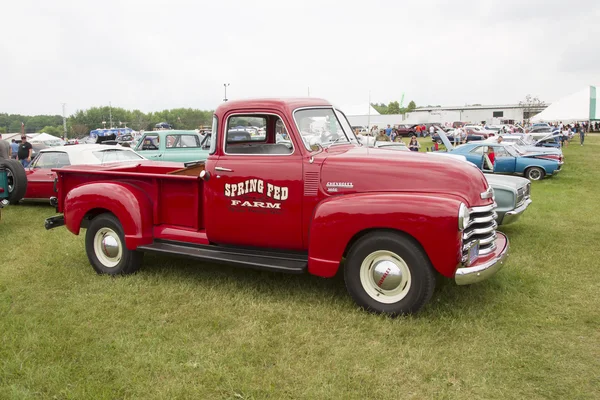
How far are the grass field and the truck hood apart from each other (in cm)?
118

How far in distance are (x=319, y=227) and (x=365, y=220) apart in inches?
18.2

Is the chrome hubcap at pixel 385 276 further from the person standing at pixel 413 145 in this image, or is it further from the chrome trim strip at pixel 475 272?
the person standing at pixel 413 145

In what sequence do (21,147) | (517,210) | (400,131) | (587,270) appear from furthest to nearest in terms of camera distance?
(400,131) < (21,147) < (517,210) < (587,270)

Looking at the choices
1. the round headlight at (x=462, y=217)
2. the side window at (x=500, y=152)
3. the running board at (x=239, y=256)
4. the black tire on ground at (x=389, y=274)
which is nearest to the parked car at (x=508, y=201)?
the running board at (x=239, y=256)

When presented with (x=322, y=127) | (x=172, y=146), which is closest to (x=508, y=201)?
(x=322, y=127)

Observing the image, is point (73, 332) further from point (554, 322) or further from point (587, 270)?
point (587, 270)

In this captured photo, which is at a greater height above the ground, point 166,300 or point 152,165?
point 152,165

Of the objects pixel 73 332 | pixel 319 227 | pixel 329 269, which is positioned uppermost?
pixel 319 227

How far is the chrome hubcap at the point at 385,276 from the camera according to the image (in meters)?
4.45

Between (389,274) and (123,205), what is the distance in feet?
10.3

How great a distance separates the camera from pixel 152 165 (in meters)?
7.20

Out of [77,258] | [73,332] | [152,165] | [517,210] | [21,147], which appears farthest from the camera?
[21,147]

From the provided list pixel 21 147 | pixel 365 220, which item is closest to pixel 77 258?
pixel 365 220

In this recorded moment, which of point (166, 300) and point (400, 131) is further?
point (400, 131)
